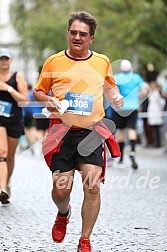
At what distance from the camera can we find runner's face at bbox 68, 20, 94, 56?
5.98 metres

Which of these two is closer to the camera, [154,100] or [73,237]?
[73,237]

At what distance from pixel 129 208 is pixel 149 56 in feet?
68.0

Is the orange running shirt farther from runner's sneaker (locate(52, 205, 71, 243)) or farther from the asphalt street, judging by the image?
the asphalt street

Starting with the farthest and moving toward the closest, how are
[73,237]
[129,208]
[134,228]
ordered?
[129,208] → [134,228] → [73,237]

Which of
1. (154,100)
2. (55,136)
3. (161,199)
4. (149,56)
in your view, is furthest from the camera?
(149,56)

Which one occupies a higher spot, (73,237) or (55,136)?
(55,136)

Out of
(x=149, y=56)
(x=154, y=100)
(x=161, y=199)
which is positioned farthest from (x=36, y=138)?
(x=161, y=199)

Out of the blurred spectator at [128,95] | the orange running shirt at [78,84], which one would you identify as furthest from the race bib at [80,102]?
the blurred spectator at [128,95]

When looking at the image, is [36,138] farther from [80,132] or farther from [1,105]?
Answer: [80,132]

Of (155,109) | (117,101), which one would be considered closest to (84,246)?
(117,101)

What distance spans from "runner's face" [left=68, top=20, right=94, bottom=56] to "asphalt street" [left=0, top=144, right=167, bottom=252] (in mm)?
1605

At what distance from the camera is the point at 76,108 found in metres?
6.02

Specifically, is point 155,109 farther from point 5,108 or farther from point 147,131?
point 5,108

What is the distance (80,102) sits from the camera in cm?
597
